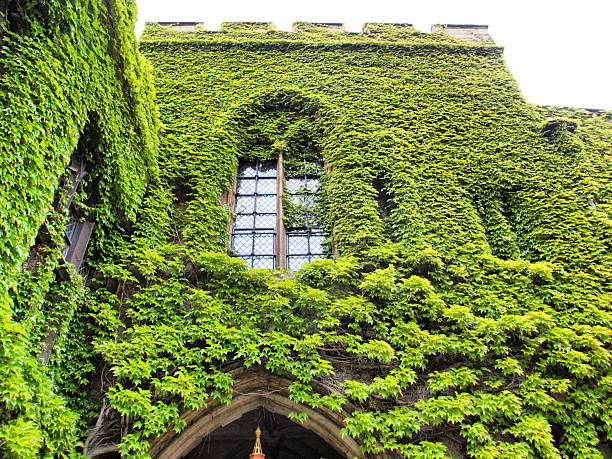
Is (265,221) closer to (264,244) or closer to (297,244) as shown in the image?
(264,244)

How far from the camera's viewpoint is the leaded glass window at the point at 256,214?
7.60m

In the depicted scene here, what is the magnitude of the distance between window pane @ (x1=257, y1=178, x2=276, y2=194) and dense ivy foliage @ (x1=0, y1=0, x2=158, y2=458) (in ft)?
9.23

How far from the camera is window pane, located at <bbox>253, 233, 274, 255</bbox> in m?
7.62

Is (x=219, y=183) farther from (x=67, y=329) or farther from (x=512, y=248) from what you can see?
(x=512, y=248)

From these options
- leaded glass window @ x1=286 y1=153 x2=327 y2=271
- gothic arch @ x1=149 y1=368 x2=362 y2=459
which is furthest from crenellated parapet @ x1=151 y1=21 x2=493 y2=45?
gothic arch @ x1=149 y1=368 x2=362 y2=459

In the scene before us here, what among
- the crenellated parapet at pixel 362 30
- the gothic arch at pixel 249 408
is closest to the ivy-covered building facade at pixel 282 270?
the gothic arch at pixel 249 408

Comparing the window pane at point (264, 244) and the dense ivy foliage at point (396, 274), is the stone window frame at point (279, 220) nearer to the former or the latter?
the window pane at point (264, 244)

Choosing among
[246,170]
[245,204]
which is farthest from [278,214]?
[246,170]

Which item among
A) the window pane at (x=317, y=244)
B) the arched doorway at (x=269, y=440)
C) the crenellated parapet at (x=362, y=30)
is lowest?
the arched doorway at (x=269, y=440)

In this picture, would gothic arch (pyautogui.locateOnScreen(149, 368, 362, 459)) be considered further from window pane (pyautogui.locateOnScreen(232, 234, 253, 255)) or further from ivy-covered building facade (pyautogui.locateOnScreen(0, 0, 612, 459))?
window pane (pyautogui.locateOnScreen(232, 234, 253, 255))

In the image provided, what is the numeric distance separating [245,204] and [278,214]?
0.72m

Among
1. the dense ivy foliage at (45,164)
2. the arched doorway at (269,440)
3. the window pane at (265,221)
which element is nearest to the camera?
the dense ivy foliage at (45,164)

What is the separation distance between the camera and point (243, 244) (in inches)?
305

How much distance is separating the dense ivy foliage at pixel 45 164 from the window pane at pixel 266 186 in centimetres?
281
